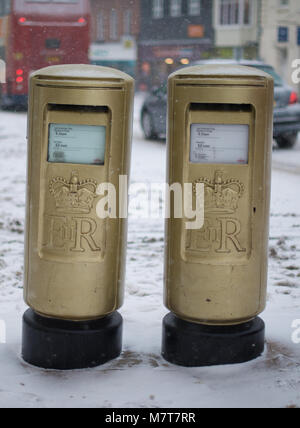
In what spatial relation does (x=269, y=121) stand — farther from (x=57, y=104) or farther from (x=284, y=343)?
(x=284, y=343)

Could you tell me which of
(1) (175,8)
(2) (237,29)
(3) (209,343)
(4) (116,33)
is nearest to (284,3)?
(2) (237,29)

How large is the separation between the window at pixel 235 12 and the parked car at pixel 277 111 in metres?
27.8

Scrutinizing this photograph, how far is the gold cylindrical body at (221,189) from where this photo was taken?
132 inches

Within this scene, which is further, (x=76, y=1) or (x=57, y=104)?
(x=76, y=1)

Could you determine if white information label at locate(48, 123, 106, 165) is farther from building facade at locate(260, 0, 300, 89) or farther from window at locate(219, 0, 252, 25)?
window at locate(219, 0, 252, 25)

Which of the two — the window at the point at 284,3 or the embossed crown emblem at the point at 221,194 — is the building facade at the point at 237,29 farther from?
the embossed crown emblem at the point at 221,194

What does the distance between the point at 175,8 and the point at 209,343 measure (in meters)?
43.5

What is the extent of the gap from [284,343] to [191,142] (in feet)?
4.50

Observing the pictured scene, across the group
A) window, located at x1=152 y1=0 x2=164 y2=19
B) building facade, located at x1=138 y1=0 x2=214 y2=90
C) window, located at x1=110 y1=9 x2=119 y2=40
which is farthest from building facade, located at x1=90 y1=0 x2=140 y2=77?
window, located at x1=152 y1=0 x2=164 y2=19

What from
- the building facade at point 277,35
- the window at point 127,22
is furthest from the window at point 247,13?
the window at point 127,22

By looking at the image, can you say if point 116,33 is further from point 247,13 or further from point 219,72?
point 219,72

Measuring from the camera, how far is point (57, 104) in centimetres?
338

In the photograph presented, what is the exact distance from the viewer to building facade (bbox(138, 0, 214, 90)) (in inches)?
1678
